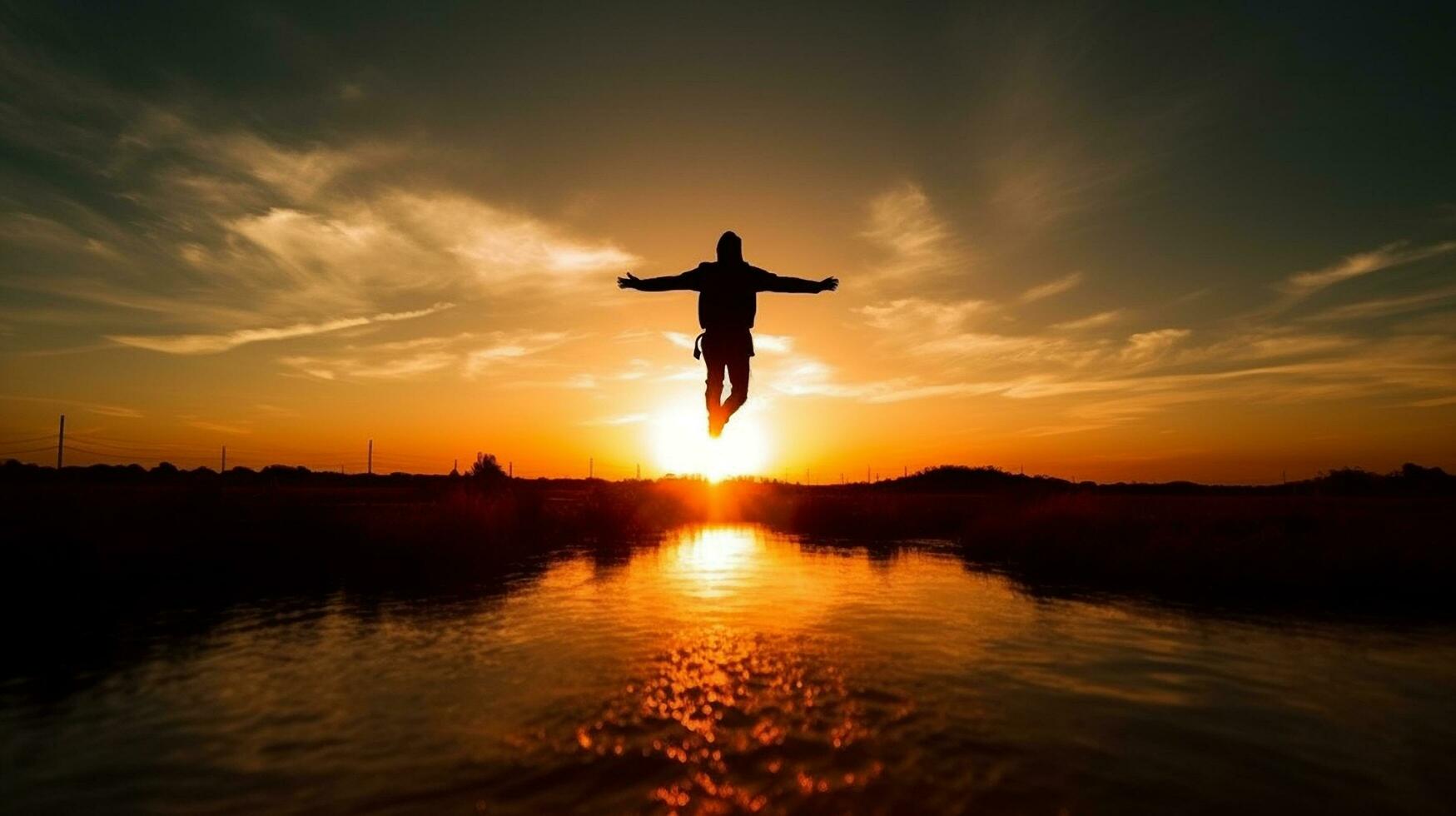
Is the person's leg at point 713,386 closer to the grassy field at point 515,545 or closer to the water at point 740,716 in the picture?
the water at point 740,716

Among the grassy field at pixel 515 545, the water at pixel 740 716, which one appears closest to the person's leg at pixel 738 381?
the water at pixel 740 716

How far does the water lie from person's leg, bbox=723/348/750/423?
3.69 metres

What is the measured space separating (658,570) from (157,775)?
1697cm

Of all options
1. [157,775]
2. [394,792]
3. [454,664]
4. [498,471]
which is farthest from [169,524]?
[498,471]

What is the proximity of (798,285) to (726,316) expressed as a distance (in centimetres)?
106

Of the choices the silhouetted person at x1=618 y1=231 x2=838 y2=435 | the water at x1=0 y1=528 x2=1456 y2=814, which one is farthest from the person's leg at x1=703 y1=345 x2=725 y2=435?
the water at x1=0 y1=528 x2=1456 y2=814

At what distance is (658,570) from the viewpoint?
2394 centimetres

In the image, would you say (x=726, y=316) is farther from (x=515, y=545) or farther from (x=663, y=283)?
(x=515, y=545)

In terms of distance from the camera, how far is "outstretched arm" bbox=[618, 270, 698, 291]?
6.05 m

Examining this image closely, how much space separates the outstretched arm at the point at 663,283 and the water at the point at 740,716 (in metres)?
4.72

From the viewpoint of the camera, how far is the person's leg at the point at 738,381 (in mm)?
5703

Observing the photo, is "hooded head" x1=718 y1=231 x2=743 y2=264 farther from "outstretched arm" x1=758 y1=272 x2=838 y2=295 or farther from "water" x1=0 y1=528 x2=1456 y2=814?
"water" x1=0 y1=528 x2=1456 y2=814

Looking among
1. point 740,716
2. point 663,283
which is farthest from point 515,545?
point 663,283

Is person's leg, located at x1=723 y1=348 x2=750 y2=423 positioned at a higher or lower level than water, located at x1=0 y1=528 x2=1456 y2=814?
higher
